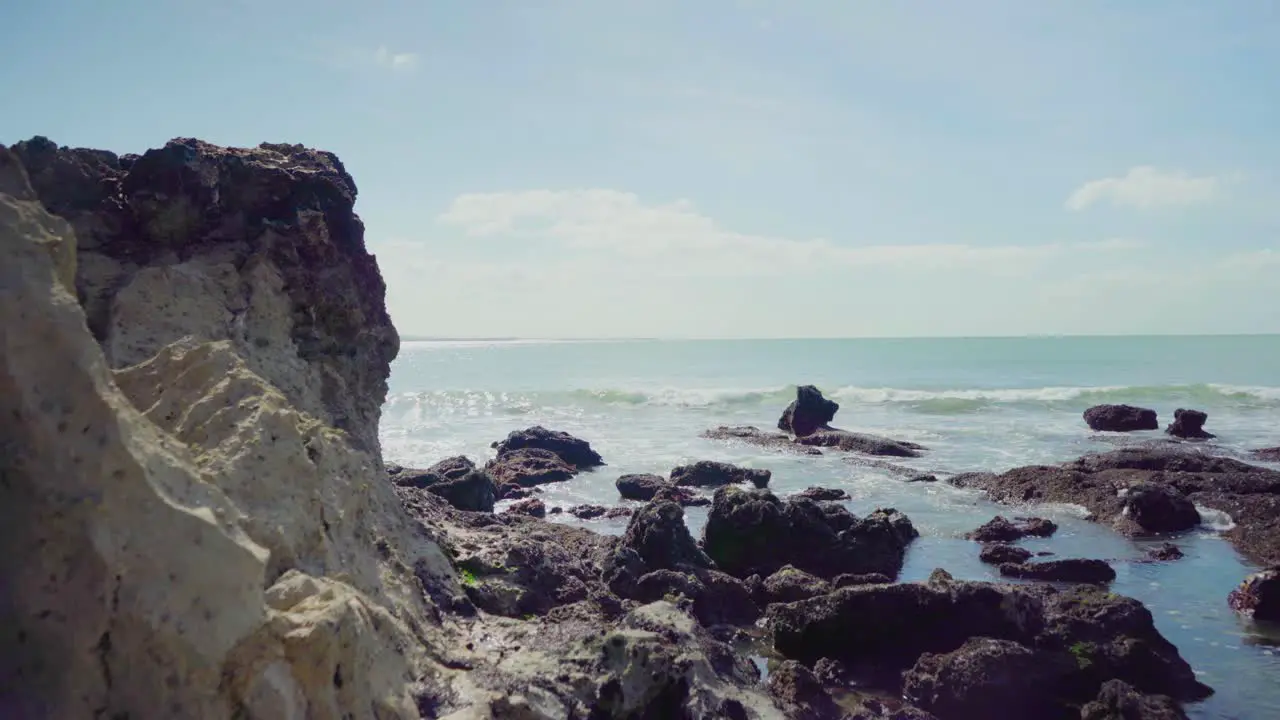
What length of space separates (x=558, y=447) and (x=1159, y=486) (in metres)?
17.9

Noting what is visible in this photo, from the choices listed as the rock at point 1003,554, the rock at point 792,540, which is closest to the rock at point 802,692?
the rock at point 792,540

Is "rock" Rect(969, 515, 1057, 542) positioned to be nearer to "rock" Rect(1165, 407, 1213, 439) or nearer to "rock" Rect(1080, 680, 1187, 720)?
"rock" Rect(1080, 680, 1187, 720)

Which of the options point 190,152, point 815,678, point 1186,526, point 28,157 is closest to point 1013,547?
point 1186,526

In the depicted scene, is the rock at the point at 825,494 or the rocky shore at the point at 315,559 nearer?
the rocky shore at the point at 315,559

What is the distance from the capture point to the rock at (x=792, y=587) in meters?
12.9

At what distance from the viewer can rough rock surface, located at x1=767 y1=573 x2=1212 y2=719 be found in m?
9.56

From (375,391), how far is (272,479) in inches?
227

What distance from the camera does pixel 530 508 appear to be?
21203 mm

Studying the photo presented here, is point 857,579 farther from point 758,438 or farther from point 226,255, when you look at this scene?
point 758,438

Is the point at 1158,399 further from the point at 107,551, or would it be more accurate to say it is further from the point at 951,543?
the point at 107,551

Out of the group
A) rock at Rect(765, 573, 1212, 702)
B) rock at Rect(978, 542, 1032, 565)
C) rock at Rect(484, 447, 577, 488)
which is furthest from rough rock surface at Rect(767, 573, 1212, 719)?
rock at Rect(484, 447, 577, 488)

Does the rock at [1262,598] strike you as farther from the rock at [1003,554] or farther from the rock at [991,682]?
the rock at [991,682]

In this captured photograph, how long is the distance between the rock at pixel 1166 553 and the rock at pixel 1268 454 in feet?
44.9

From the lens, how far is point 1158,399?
5106 centimetres
